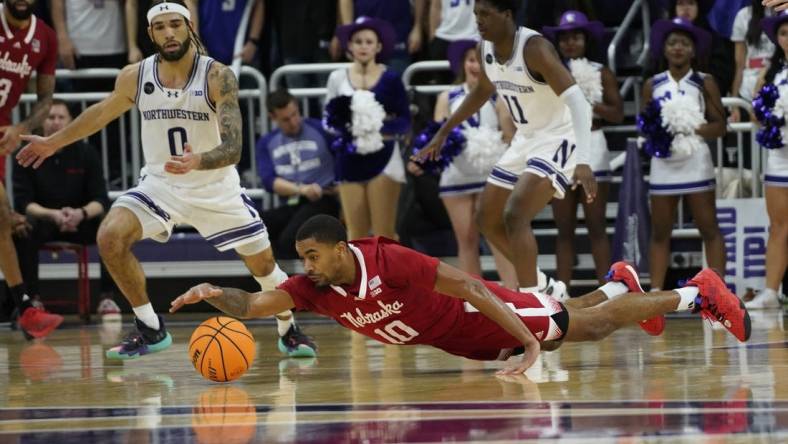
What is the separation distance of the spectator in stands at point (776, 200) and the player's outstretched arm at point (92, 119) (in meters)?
5.24

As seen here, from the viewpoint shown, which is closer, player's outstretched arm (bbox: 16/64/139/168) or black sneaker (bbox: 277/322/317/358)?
player's outstretched arm (bbox: 16/64/139/168)

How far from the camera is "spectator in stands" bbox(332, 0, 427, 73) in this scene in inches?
519

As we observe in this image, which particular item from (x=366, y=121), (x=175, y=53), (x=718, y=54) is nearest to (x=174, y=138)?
(x=175, y=53)

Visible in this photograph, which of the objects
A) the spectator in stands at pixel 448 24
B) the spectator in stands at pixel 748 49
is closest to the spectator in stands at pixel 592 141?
the spectator in stands at pixel 448 24

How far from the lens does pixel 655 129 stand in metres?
11.6

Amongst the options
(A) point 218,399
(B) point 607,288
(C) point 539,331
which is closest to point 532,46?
(B) point 607,288

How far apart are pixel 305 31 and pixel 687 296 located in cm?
691

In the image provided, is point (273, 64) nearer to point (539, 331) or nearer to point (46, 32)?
point (46, 32)

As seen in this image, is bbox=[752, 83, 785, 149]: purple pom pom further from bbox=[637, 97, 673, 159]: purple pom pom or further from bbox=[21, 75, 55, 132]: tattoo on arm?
bbox=[21, 75, 55, 132]: tattoo on arm

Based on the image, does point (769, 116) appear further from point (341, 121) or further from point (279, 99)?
point (279, 99)

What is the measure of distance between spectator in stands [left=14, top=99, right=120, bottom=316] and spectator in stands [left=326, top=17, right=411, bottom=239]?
2.19m

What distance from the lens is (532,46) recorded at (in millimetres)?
9172

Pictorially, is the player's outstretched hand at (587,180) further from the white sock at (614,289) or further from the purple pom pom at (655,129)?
the purple pom pom at (655,129)

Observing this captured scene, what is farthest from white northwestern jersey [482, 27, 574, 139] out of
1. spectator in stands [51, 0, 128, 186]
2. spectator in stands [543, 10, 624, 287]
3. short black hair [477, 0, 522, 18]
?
spectator in stands [51, 0, 128, 186]
